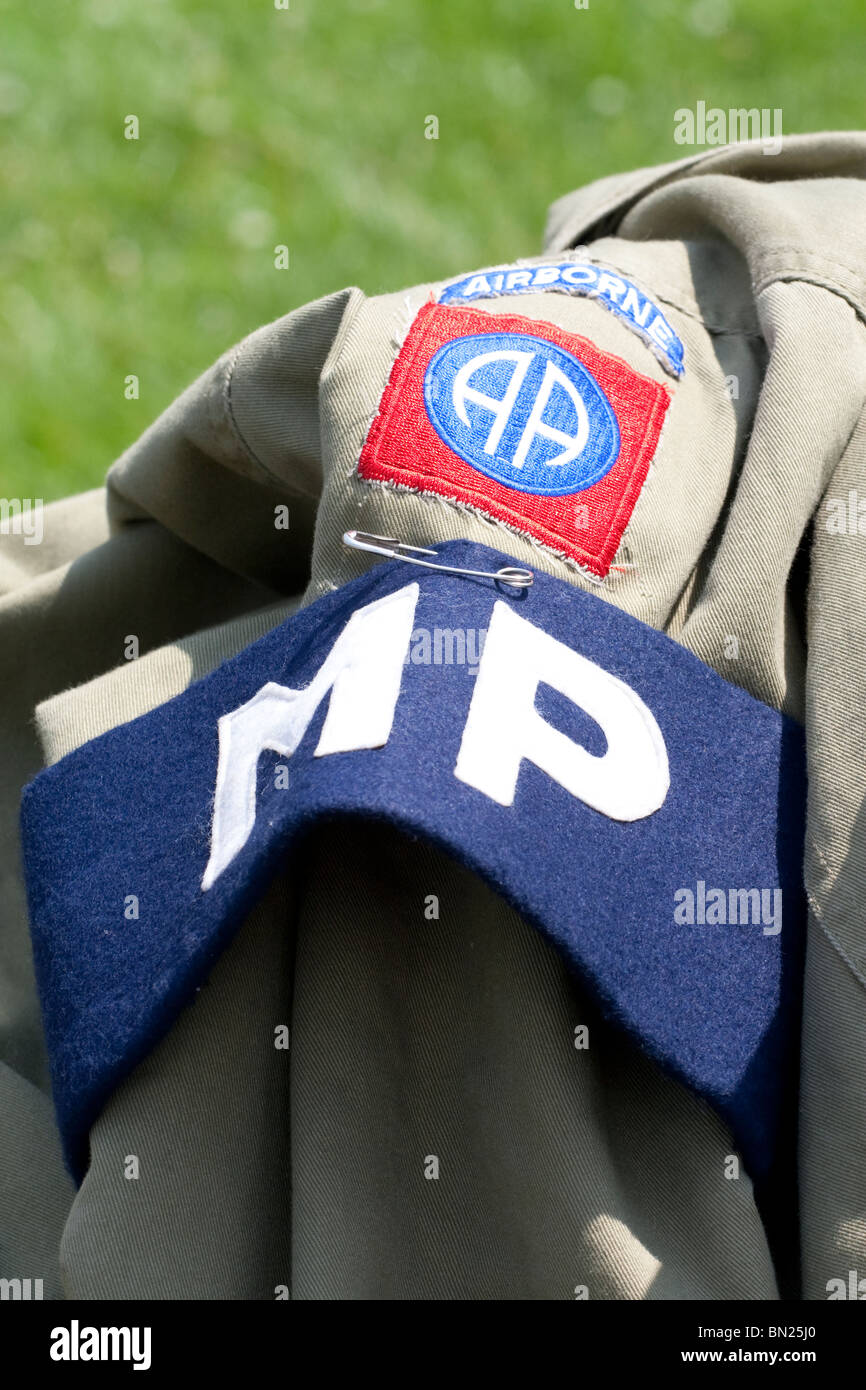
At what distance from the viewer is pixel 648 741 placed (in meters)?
0.77

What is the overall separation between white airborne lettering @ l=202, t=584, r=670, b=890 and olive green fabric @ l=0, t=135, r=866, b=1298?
6 cm

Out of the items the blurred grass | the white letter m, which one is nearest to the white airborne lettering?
the white letter m

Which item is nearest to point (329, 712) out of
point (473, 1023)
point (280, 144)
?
point (473, 1023)

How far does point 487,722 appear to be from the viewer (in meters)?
→ 0.73

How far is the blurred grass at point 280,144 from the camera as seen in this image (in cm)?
203

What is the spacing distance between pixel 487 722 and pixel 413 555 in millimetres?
121

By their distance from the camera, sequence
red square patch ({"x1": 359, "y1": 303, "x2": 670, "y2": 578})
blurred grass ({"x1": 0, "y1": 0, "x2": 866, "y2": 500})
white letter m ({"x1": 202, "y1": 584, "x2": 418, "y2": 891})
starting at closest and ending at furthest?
white letter m ({"x1": 202, "y1": 584, "x2": 418, "y2": 891}) → red square patch ({"x1": 359, "y1": 303, "x2": 670, "y2": 578}) → blurred grass ({"x1": 0, "y1": 0, "x2": 866, "y2": 500})

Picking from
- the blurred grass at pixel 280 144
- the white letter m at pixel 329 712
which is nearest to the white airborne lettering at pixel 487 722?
the white letter m at pixel 329 712

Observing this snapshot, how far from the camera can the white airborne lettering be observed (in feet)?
2.35

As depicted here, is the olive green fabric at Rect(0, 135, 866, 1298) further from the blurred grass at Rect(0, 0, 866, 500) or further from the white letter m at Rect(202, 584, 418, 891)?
the blurred grass at Rect(0, 0, 866, 500)

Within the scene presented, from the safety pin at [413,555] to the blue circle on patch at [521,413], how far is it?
0.21ft

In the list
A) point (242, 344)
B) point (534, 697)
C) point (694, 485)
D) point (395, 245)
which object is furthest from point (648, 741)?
point (395, 245)

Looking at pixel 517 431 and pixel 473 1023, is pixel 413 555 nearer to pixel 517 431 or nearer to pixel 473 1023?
pixel 517 431

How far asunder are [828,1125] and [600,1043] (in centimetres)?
12
